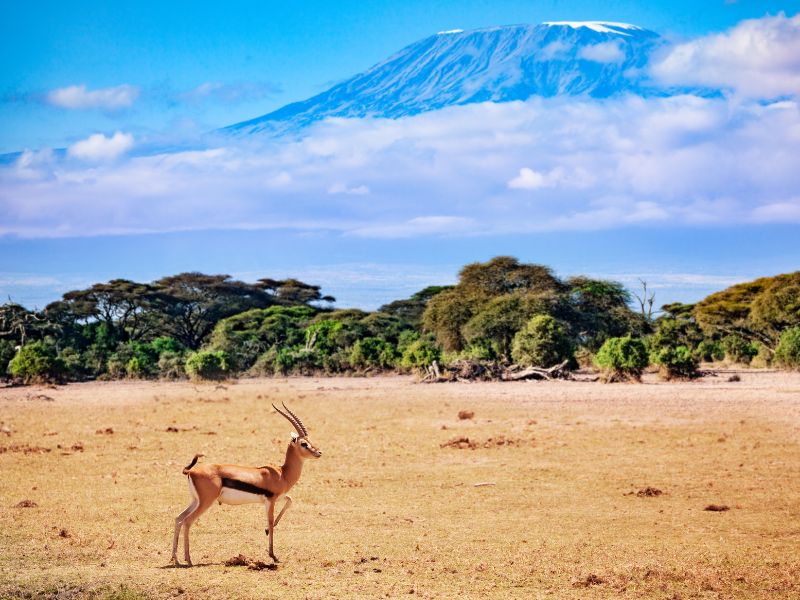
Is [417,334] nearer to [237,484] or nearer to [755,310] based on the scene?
[755,310]

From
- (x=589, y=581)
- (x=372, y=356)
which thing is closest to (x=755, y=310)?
(x=372, y=356)

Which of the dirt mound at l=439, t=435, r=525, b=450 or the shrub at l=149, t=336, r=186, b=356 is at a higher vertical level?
the shrub at l=149, t=336, r=186, b=356

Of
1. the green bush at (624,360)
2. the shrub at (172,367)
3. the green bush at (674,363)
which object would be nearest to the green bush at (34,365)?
the shrub at (172,367)

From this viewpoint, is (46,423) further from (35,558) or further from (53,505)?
(35,558)

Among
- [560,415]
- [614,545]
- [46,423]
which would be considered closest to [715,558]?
[614,545]

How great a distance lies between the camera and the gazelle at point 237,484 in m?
9.77

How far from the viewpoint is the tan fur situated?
977 cm

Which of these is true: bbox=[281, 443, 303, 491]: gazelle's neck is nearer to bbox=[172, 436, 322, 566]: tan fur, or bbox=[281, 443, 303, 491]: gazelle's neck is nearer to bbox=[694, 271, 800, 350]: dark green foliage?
bbox=[172, 436, 322, 566]: tan fur

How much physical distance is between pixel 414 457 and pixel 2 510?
334 inches

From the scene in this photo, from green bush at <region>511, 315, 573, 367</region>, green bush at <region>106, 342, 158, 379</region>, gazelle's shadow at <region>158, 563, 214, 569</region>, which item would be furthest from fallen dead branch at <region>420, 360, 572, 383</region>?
gazelle's shadow at <region>158, 563, 214, 569</region>

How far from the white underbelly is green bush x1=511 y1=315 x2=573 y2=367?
3053 centimetres

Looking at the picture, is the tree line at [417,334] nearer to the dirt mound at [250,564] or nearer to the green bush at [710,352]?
the green bush at [710,352]

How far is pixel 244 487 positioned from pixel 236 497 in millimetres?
131

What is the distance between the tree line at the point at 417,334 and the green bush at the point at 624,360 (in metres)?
0.05
